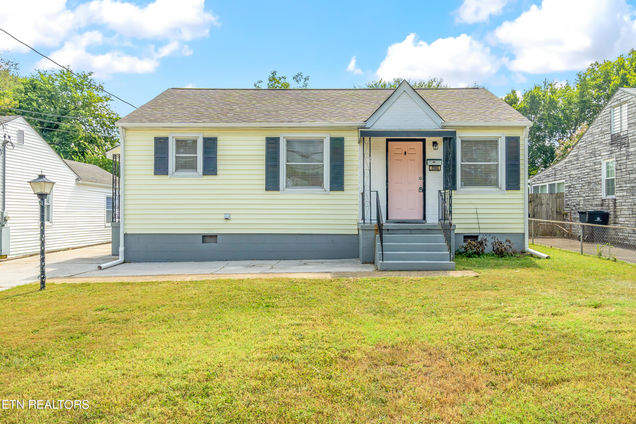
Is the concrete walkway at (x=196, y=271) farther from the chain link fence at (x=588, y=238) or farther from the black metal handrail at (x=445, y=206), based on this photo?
the chain link fence at (x=588, y=238)

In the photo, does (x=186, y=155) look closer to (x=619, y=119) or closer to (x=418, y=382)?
(x=418, y=382)

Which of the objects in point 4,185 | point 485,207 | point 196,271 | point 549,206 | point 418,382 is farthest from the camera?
point 549,206

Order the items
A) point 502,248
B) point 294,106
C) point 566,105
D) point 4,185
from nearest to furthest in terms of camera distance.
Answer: point 502,248 → point 294,106 → point 4,185 → point 566,105

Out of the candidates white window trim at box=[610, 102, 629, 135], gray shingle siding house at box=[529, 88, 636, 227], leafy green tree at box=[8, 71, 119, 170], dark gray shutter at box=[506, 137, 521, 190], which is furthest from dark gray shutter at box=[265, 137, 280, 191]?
leafy green tree at box=[8, 71, 119, 170]

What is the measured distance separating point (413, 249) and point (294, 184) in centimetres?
353

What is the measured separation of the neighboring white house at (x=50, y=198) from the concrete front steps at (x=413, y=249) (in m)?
11.3

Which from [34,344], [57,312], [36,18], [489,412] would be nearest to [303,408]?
[489,412]

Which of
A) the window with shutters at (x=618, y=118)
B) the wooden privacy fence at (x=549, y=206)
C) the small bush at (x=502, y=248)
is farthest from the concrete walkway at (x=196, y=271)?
the wooden privacy fence at (x=549, y=206)

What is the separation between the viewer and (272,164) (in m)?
9.55

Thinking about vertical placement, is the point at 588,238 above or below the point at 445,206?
below

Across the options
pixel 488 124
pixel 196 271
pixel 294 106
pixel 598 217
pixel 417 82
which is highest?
pixel 417 82

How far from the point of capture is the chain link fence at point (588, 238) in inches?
409

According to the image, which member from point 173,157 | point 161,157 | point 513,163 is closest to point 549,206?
point 513,163

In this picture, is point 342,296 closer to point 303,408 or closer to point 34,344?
point 303,408
